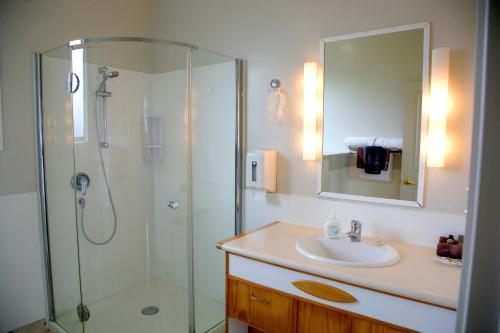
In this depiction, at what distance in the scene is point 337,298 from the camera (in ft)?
4.93

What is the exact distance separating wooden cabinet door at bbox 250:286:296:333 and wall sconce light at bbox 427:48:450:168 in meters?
1.03

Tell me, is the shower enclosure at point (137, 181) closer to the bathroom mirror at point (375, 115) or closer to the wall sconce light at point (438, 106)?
the bathroom mirror at point (375, 115)

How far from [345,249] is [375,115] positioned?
787 millimetres

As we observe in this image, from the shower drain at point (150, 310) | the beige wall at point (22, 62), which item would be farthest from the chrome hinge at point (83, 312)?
the beige wall at point (22, 62)

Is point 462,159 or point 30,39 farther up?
point 30,39

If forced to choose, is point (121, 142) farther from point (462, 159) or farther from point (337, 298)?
point (462, 159)

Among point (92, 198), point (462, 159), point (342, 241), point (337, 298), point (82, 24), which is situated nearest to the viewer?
point (337, 298)

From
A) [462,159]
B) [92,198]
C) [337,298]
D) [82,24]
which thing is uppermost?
[82,24]

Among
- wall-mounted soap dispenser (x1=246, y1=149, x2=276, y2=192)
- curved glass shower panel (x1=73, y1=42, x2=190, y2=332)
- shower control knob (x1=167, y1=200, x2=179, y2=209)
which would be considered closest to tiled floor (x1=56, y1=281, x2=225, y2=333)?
curved glass shower panel (x1=73, y1=42, x2=190, y2=332)

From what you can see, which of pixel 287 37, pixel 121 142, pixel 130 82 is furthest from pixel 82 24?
pixel 287 37

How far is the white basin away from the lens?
1750 millimetres

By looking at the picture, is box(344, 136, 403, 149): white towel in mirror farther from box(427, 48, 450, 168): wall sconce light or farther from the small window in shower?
the small window in shower

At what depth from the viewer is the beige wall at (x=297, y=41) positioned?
1.68 m

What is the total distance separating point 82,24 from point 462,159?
2723mm
